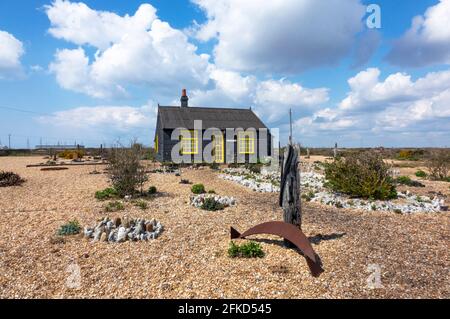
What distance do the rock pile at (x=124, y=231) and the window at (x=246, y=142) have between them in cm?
2052

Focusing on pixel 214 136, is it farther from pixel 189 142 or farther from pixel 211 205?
pixel 211 205

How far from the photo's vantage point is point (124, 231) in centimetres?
674

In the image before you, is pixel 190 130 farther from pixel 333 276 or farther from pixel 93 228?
pixel 333 276

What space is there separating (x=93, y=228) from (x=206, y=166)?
1724cm

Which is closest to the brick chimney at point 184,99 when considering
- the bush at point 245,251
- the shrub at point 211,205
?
the shrub at point 211,205

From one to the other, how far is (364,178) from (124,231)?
28.4 ft

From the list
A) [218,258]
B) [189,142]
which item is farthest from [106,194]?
[189,142]

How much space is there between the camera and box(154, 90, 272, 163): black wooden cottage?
2545 centimetres

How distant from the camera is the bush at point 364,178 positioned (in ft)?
35.3

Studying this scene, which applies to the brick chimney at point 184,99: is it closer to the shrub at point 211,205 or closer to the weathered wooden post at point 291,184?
the shrub at point 211,205

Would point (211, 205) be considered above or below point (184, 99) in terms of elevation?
below

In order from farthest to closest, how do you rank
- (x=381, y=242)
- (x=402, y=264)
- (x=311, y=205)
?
(x=311, y=205), (x=381, y=242), (x=402, y=264)

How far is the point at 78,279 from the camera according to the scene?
193 inches
